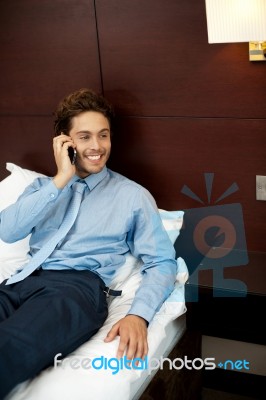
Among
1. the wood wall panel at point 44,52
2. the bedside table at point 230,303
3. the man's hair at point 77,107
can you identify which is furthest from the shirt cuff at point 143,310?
the wood wall panel at point 44,52

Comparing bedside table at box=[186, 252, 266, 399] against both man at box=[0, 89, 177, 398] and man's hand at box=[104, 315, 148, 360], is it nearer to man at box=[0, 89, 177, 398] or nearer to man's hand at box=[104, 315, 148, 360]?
man at box=[0, 89, 177, 398]

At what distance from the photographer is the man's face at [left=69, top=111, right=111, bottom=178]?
193 centimetres

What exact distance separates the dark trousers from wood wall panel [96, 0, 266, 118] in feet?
2.72

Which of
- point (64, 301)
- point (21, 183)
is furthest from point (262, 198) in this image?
point (21, 183)

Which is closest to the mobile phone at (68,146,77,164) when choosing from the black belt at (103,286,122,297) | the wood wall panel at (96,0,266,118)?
the wood wall panel at (96,0,266,118)

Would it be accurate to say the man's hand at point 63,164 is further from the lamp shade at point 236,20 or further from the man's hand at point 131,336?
the lamp shade at point 236,20

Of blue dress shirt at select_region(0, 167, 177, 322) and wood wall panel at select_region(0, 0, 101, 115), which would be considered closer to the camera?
blue dress shirt at select_region(0, 167, 177, 322)

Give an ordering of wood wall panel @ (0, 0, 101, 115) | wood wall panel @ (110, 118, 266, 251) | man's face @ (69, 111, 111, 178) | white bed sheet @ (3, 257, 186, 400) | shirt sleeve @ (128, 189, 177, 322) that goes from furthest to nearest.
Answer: wood wall panel @ (0, 0, 101, 115)
wood wall panel @ (110, 118, 266, 251)
man's face @ (69, 111, 111, 178)
shirt sleeve @ (128, 189, 177, 322)
white bed sheet @ (3, 257, 186, 400)

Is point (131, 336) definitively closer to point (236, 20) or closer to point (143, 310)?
point (143, 310)

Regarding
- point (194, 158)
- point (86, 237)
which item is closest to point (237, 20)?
point (194, 158)

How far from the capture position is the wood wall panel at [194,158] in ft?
6.68

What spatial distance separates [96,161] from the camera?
1926 millimetres

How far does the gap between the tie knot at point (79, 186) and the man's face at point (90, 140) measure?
0.05 m

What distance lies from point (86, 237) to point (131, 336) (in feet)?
1.50
